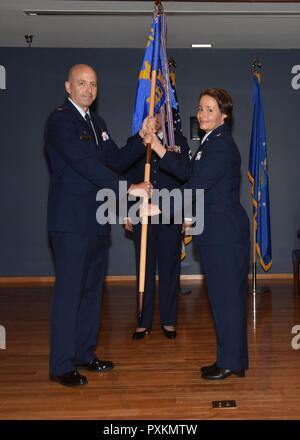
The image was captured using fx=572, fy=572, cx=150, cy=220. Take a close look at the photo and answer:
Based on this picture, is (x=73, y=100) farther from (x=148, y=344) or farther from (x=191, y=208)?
(x=148, y=344)

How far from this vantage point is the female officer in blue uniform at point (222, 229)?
3.15 m

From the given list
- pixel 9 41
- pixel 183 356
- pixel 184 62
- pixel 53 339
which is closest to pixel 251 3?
pixel 184 62

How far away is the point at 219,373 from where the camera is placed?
331 centimetres

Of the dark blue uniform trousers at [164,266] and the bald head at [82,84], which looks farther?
the dark blue uniform trousers at [164,266]

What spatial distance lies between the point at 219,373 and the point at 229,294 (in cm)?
48

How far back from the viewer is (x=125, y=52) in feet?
22.7

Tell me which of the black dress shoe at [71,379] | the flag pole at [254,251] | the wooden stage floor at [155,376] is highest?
the flag pole at [254,251]

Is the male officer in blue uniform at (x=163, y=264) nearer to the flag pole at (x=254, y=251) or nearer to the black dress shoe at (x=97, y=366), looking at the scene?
the black dress shoe at (x=97, y=366)

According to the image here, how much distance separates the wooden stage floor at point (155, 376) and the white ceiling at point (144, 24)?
2833 mm

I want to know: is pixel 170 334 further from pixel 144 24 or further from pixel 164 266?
pixel 144 24

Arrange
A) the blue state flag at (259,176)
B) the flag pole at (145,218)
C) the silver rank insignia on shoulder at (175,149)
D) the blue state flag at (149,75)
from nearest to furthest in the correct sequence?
the flag pole at (145,218), the blue state flag at (149,75), the silver rank insignia on shoulder at (175,149), the blue state flag at (259,176)

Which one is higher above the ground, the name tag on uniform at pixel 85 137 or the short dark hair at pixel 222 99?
the short dark hair at pixel 222 99

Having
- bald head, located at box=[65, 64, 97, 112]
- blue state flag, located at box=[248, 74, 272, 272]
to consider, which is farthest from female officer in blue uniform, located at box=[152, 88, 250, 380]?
blue state flag, located at box=[248, 74, 272, 272]

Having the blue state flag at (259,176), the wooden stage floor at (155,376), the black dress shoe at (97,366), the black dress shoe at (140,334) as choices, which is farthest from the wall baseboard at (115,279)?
the black dress shoe at (97,366)
